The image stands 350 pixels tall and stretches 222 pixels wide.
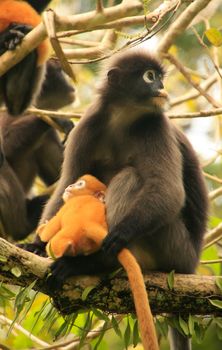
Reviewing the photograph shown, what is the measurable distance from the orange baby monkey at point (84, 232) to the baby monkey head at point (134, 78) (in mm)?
735

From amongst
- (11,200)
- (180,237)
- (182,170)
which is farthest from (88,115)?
(11,200)

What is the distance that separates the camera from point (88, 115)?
477 centimetres

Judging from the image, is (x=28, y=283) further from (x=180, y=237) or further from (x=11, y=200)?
(x=11, y=200)

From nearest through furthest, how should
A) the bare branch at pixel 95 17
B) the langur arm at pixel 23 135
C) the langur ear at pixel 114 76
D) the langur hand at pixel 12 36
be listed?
the bare branch at pixel 95 17 → the langur ear at pixel 114 76 → the langur hand at pixel 12 36 → the langur arm at pixel 23 135

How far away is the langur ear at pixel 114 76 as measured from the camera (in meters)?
4.78

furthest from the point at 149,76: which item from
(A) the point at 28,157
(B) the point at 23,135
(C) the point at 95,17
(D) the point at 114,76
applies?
(A) the point at 28,157

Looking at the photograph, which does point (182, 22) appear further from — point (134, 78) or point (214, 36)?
point (134, 78)

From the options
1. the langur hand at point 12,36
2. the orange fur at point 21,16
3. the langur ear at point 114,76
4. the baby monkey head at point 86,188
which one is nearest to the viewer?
the baby monkey head at point 86,188

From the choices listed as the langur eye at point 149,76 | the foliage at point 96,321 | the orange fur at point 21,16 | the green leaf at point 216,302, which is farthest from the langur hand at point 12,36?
the green leaf at point 216,302

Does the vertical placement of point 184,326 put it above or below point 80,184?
below

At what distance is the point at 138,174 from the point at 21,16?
2491 millimetres

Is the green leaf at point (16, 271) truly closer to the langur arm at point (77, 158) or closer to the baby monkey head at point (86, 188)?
the baby monkey head at point (86, 188)

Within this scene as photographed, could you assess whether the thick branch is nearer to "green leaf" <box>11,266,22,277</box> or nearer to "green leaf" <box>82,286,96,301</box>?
"green leaf" <box>82,286,96,301</box>

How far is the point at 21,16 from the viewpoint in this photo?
20.6 feet
